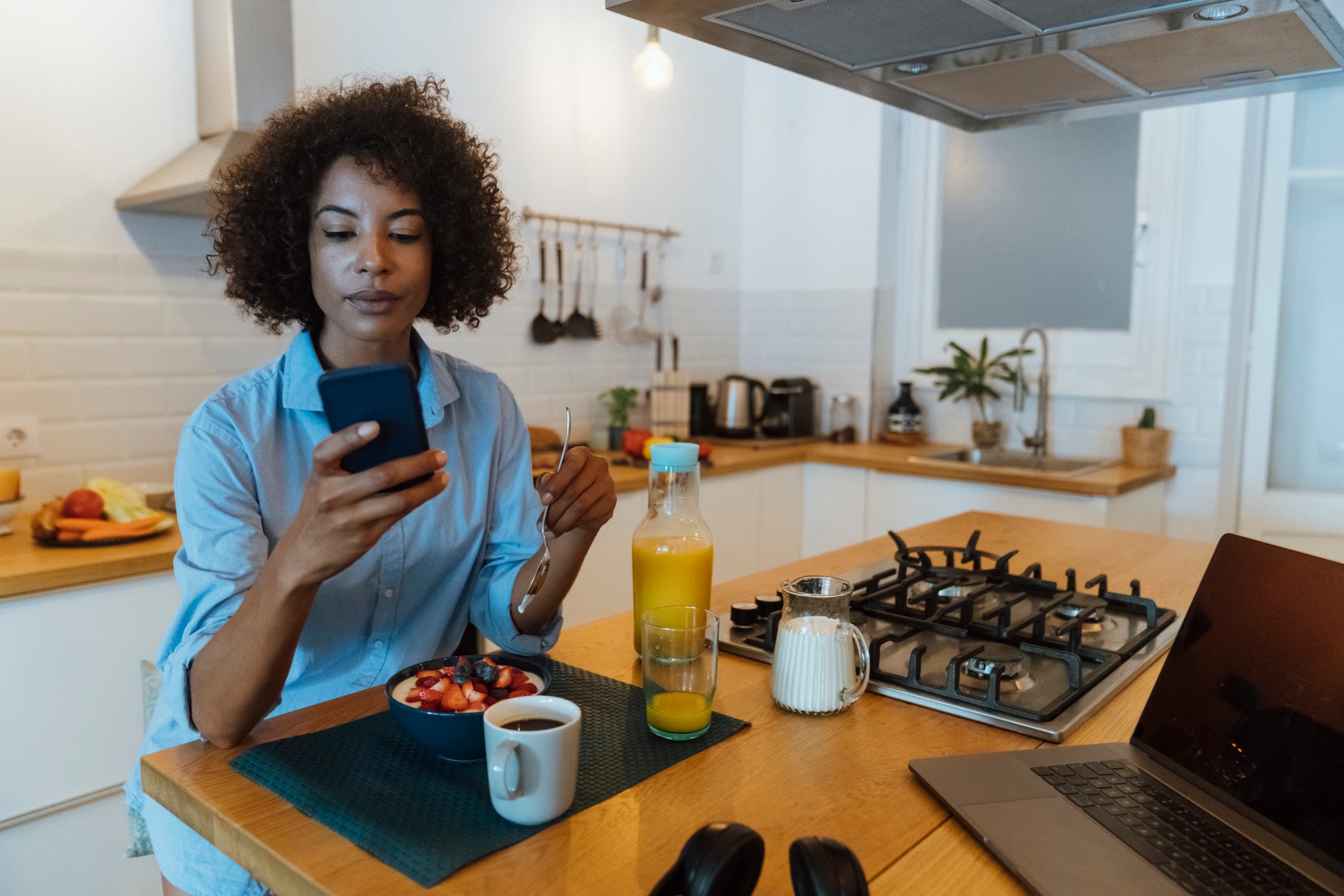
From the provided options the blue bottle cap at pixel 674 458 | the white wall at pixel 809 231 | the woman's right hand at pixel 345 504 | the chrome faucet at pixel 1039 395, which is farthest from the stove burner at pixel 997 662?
the white wall at pixel 809 231

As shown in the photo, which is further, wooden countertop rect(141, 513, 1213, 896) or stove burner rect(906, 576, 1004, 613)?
stove burner rect(906, 576, 1004, 613)

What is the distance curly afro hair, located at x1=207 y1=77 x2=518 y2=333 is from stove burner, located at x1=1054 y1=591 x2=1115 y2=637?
1.02 meters

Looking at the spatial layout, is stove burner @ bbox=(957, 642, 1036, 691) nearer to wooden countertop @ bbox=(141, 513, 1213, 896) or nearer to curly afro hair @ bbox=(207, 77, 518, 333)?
wooden countertop @ bbox=(141, 513, 1213, 896)

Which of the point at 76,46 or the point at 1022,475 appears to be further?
the point at 1022,475

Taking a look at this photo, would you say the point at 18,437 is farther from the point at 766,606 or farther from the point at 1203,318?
the point at 1203,318

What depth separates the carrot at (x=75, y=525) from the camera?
1.86 meters

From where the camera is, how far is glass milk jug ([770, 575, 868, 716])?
1.09 metres

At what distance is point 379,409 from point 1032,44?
1.01m

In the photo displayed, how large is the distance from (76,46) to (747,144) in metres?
2.47

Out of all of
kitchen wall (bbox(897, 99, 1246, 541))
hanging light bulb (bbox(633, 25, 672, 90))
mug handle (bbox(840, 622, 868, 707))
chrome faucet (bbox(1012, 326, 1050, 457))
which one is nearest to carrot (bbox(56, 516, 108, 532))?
mug handle (bbox(840, 622, 868, 707))

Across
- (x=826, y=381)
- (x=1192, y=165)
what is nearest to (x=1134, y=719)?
(x=1192, y=165)

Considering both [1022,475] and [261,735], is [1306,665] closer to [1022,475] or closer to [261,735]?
[261,735]

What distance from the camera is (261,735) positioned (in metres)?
1.02

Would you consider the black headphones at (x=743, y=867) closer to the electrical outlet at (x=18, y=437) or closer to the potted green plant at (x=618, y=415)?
the electrical outlet at (x=18, y=437)
